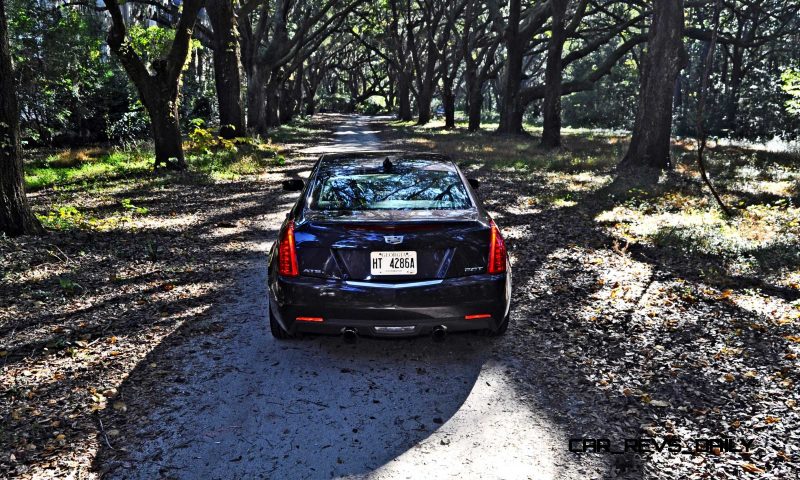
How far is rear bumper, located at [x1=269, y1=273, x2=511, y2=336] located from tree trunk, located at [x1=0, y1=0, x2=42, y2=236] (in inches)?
215

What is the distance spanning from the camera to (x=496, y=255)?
14.7ft

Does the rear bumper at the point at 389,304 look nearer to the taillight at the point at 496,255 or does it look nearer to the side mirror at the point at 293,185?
the taillight at the point at 496,255

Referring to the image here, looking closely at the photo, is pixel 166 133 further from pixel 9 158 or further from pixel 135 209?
pixel 9 158

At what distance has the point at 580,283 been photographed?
6848 millimetres

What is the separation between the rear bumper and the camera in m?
4.25

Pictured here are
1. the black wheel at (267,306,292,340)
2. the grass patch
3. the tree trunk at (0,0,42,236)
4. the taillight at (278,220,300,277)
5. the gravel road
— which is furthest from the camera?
the grass patch

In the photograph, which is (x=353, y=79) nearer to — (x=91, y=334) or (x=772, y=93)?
(x=772, y=93)

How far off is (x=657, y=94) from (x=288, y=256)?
13.3 meters

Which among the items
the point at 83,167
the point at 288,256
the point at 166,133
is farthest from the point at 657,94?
the point at 83,167

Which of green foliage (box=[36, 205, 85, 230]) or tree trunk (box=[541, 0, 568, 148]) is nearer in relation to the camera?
green foliage (box=[36, 205, 85, 230])

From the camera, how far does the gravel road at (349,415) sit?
3293mm

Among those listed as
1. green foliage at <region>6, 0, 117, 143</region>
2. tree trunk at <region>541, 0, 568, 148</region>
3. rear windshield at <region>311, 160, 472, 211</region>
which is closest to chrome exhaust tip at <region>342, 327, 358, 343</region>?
rear windshield at <region>311, 160, 472, 211</region>

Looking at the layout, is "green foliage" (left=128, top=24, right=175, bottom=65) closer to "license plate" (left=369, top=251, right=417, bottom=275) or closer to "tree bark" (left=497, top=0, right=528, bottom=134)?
"tree bark" (left=497, top=0, right=528, bottom=134)

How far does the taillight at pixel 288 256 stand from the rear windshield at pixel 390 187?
0.37 meters
